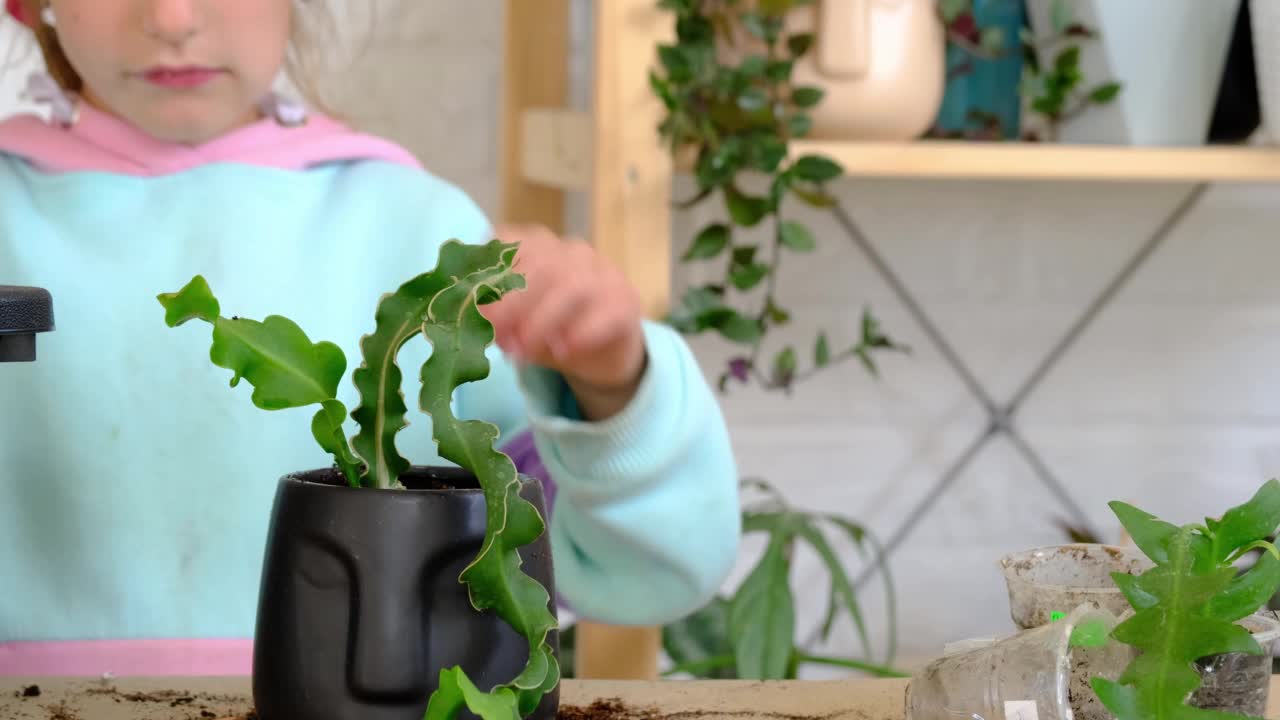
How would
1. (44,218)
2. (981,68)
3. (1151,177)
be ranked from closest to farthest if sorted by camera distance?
(44,218) → (1151,177) → (981,68)

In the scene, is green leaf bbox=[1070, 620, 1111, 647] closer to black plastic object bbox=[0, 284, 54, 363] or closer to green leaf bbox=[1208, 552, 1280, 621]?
green leaf bbox=[1208, 552, 1280, 621]

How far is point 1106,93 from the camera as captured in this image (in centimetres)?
114

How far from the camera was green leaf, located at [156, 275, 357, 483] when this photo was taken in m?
0.36

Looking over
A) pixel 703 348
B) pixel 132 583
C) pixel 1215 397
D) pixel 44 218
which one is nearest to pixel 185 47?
pixel 44 218

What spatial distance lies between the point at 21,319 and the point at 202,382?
1.44 ft

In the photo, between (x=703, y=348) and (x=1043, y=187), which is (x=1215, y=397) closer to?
(x=1043, y=187)

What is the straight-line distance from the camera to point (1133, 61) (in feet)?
3.73

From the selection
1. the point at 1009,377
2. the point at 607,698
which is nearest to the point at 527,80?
the point at 1009,377

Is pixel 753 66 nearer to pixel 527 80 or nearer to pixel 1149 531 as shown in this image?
pixel 527 80

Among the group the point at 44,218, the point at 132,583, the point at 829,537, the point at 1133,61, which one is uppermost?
the point at 1133,61

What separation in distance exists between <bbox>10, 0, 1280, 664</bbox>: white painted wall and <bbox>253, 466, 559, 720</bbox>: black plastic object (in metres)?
0.98

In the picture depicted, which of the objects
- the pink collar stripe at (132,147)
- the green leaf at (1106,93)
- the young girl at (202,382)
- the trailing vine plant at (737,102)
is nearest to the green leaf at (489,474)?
the young girl at (202,382)

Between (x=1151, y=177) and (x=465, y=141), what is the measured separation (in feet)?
1.99

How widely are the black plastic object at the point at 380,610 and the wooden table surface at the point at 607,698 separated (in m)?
0.08
